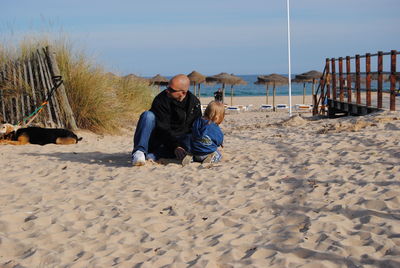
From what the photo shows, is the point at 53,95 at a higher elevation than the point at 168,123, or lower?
higher

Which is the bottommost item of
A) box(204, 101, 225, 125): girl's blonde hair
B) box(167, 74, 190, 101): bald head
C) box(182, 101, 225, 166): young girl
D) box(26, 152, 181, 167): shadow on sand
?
box(26, 152, 181, 167): shadow on sand

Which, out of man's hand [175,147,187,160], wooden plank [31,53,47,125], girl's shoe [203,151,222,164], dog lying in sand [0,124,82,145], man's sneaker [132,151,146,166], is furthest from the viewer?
wooden plank [31,53,47,125]

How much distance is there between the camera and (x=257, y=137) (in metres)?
9.38

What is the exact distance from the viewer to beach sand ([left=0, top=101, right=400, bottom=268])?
327cm

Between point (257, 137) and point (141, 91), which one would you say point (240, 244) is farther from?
point (141, 91)

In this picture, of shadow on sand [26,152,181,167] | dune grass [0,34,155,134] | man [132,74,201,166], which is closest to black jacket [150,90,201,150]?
man [132,74,201,166]

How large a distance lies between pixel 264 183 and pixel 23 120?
6.62 m

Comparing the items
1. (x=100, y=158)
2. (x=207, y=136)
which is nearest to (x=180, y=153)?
(x=207, y=136)

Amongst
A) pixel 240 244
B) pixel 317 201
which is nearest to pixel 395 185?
pixel 317 201

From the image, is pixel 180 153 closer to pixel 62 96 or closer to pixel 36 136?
pixel 36 136

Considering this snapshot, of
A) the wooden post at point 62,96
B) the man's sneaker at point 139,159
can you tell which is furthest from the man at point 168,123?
the wooden post at point 62,96

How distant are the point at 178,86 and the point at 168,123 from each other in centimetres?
51

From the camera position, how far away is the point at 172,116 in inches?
256

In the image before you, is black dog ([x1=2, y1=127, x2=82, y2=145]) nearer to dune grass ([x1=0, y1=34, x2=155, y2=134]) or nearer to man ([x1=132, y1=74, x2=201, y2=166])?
dune grass ([x1=0, y1=34, x2=155, y2=134])
